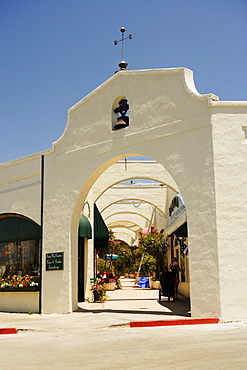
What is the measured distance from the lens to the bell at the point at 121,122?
43.7ft

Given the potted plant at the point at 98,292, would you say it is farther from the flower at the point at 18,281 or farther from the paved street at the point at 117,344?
Result: the paved street at the point at 117,344

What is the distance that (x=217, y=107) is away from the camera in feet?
37.4

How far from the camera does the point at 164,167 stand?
39.4ft

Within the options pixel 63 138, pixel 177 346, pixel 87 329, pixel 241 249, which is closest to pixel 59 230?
pixel 63 138

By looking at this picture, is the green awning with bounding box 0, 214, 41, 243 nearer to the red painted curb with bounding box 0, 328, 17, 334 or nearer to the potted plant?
the potted plant

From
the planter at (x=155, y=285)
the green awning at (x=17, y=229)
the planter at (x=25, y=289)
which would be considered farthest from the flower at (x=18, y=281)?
the planter at (x=155, y=285)

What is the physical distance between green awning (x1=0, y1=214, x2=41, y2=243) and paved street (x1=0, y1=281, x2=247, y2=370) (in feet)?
11.0

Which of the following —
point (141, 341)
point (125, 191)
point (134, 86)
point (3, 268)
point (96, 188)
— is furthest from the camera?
point (125, 191)

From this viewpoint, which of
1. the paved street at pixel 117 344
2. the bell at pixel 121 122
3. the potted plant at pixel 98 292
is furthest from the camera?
the potted plant at pixel 98 292

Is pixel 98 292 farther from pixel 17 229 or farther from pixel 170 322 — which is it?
pixel 170 322

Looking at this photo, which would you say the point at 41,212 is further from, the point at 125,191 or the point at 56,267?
the point at 125,191

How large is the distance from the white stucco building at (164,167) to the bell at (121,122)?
19 centimetres

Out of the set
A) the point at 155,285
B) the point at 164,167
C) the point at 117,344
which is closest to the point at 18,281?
the point at 164,167

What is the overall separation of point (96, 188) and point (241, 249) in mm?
9320
